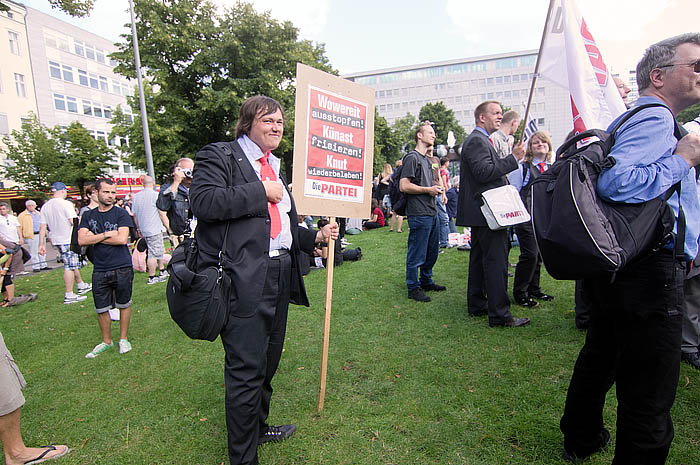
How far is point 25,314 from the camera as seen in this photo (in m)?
6.64

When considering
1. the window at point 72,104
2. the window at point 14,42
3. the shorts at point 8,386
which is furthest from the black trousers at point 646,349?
the window at point 72,104

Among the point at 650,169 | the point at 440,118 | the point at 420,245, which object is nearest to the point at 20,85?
the point at 420,245

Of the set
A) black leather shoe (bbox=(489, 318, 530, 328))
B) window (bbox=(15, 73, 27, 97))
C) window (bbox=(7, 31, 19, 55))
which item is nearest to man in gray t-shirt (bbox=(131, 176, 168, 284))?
black leather shoe (bbox=(489, 318, 530, 328))

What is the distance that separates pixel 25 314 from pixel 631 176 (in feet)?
28.7

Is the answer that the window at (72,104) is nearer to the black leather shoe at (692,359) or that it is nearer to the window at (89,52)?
the window at (89,52)

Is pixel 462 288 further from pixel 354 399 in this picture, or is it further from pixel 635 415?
pixel 635 415

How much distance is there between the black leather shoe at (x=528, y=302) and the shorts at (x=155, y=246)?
6915mm

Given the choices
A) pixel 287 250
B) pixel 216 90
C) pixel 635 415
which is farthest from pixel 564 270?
pixel 216 90

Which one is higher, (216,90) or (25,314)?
(216,90)

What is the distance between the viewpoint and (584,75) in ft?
11.9

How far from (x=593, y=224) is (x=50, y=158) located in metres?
31.1

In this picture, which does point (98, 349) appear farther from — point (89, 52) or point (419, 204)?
point (89, 52)

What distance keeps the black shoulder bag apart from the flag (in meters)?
3.63

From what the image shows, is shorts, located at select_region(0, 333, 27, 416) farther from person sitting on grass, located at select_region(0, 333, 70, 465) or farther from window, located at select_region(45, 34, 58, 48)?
window, located at select_region(45, 34, 58, 48)
